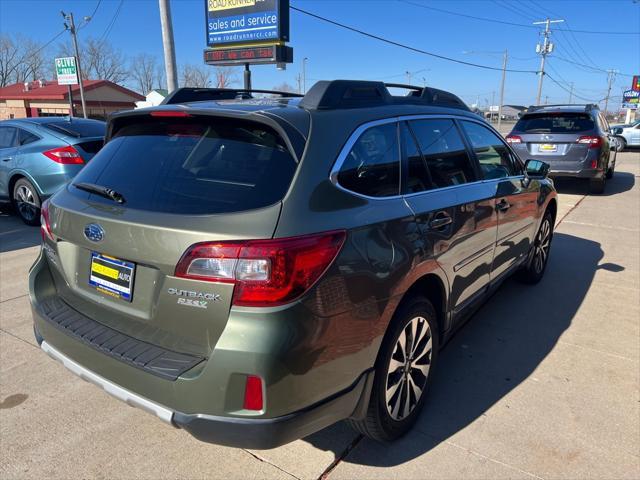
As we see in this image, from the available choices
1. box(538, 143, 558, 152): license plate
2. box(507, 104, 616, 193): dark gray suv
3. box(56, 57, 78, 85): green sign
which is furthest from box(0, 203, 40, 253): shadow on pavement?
box(56, 57, 78, 85): green sign

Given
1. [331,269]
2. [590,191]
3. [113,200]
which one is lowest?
[590,191]

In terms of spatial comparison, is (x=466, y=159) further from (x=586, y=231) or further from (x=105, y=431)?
(x=586, y=231)

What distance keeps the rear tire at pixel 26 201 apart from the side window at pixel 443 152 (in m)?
6.24

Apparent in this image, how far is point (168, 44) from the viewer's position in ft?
35.8

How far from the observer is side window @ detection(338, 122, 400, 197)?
7.25ft

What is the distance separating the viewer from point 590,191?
1095 cm

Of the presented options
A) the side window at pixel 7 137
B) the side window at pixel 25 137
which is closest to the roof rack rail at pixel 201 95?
the side window at pixel 25 137

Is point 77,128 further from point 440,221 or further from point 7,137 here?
point 440,221

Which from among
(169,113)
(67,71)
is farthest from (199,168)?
(67,71)

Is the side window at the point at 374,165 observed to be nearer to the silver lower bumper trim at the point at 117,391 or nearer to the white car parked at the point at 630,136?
the silver lower bumper trim at the point at 117,391

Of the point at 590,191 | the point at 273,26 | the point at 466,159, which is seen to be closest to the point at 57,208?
the point at 466,159

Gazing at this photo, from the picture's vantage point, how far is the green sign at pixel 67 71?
75.4 ft

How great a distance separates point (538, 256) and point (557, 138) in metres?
6.14

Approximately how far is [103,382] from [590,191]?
1144 centimetres
